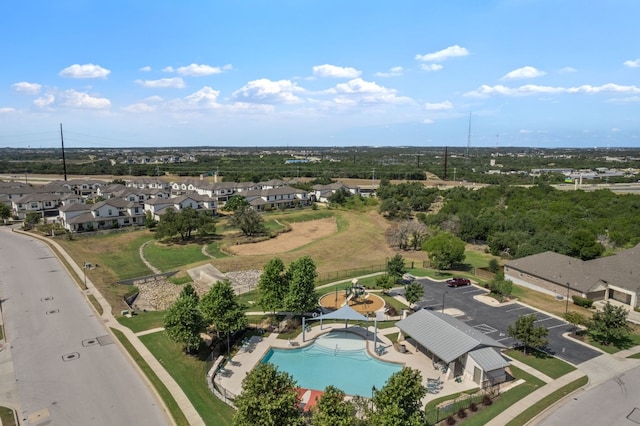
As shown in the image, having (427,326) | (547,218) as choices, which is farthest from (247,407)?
(547,218)

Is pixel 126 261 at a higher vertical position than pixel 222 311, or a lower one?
lower

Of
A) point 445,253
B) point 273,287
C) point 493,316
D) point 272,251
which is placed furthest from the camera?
point 272,251

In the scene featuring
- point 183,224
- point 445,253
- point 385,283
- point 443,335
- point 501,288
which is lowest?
point 385,283

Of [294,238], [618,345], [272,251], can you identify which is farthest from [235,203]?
[618,345]

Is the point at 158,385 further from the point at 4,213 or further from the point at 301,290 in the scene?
the point at 4,213

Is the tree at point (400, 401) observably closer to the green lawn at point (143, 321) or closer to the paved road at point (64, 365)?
the paved road at point (64, 365)

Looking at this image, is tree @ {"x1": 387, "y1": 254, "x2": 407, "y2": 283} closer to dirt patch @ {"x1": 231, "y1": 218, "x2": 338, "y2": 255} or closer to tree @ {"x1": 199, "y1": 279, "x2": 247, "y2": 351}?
tree @ {"x1": 199, "y1": 279, "x2": 247, "y2": 351}

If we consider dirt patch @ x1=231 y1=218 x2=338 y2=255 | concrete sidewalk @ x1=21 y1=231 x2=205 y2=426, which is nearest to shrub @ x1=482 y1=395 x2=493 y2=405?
concrete sidewalk @ x1=21 y1=231 x2=205 y2=426
